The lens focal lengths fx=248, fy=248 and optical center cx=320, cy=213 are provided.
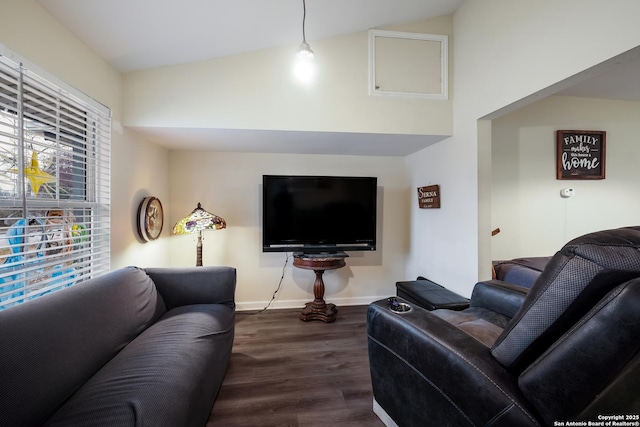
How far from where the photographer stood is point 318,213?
2828 millimetres

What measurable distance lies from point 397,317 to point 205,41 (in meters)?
2.37

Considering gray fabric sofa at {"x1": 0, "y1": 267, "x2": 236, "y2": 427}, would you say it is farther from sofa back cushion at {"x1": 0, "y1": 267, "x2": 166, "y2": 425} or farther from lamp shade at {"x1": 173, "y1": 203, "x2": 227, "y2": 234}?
lamp shade at {"x1": 173, "y1": 203, "x2": 227, "y2": 234}

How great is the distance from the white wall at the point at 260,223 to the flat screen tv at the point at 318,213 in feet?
1.20

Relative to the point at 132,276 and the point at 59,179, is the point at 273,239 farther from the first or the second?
the point at 59,179

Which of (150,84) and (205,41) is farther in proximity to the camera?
(150,84)

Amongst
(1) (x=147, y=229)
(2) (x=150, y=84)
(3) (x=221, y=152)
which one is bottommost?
(1) (x=147, y=229)

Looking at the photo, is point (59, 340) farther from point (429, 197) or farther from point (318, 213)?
point (429, 197)

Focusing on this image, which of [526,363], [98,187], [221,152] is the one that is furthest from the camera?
[221,152]

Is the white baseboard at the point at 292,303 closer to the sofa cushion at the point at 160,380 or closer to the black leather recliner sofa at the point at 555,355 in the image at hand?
the sofa cushion at the point at 160,380

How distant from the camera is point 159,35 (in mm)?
1766

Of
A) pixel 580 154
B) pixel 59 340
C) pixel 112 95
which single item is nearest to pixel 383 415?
pixel 59 340

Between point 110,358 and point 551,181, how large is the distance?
4.17 m

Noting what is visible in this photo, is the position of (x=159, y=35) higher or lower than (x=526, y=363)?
higher

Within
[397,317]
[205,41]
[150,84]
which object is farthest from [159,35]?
[397,317]
